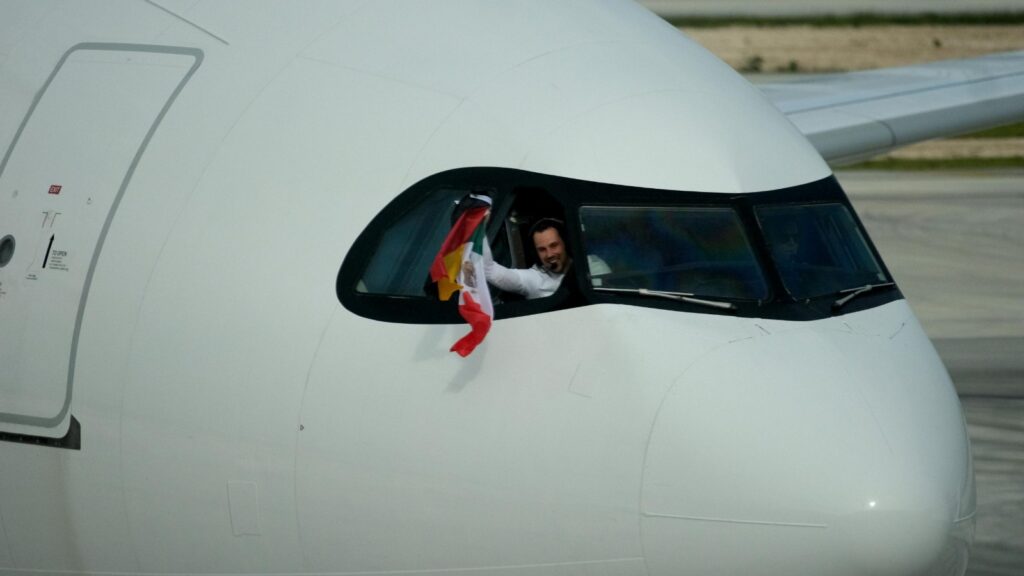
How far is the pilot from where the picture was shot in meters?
7.39

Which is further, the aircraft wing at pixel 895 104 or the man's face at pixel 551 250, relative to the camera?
the aircraft wing at pixel 895 104

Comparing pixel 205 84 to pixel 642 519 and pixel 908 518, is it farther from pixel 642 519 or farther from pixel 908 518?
pixel 908 518

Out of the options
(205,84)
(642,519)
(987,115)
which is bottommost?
(642,519)

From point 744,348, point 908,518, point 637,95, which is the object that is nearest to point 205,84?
point 637,95

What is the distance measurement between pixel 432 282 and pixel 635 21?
7.20ft

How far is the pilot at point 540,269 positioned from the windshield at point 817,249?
1.03 meters

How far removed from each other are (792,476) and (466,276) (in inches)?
67.8

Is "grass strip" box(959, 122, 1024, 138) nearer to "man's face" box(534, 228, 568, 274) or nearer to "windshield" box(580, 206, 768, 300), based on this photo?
"windshield" box(580, 206, 768, 300)

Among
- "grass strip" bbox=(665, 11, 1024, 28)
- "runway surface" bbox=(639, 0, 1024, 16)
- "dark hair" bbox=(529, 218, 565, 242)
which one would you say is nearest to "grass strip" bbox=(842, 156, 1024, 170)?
"grass strip" bbox=(665, 11, 1024, 28)

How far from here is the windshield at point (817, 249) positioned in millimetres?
7684

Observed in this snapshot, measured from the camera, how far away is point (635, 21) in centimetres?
869

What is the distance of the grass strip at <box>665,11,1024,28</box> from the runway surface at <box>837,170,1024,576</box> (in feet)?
67.8

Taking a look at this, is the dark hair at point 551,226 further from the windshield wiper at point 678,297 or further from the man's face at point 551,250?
the windshield wiper at point 678,297

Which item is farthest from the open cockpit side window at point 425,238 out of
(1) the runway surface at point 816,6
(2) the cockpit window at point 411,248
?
(1) the runway surface at point 816,6
